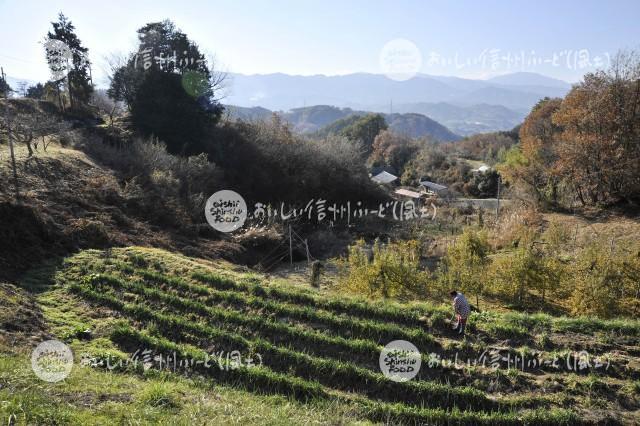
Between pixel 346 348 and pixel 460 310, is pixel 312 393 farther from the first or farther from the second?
pixel 460 310

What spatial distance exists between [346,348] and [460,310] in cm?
246

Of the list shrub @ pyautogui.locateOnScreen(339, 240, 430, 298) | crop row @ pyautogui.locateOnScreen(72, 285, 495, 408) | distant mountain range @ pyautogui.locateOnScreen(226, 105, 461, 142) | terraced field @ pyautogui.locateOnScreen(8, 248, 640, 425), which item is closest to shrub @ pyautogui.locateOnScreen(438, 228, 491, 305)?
shrub @ pyautogui.locateOnScreen(339, 240, 430, 298)

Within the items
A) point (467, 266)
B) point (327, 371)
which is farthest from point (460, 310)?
point (467, 266)

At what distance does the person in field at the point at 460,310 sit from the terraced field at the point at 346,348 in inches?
9.7

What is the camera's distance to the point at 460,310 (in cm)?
870

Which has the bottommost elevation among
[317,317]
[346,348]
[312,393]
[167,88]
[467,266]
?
[312,393]

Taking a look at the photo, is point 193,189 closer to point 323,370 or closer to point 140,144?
point 140,144

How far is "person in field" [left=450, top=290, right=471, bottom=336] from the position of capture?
864 cm

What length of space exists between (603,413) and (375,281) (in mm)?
6049

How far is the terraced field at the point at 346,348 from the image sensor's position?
7.25m

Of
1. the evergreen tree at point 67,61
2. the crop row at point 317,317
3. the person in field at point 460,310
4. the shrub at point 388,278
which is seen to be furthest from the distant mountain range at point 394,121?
the person in field at point 460,310

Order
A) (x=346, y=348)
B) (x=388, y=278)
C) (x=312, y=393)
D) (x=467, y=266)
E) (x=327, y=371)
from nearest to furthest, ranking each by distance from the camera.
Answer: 1. (x=312, y=393)
2. (x=327, y=371)
3. (x=346, y=348)
4. (x=388, y=278)
5. (x=467, y=266)

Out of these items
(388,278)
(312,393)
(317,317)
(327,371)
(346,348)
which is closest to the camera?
(312,393)

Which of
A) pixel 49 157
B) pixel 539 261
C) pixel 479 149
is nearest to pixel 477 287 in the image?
pixel 539 261
